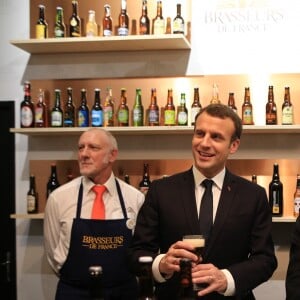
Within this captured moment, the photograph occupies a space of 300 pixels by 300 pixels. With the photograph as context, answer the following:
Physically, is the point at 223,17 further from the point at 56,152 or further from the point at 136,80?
the point at 56,152

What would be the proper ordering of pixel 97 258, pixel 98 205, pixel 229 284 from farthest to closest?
1. pixel 98 205
2. pixel 97 258
3. pixel 229 284

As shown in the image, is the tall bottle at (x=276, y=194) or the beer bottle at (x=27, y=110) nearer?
the tall bottle at (x=276, y=194)

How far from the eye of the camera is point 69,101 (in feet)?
11.1

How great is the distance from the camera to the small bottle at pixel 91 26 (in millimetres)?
3206

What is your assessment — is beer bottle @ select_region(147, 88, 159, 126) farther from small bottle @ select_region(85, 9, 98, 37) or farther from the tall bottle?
the tall bottle

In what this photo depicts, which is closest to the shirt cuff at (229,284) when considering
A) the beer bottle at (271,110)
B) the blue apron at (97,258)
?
the blue apron at (97,258)

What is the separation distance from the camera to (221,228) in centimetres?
166

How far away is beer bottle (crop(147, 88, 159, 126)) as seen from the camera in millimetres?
3197

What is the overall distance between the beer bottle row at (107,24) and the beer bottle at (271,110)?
68cm

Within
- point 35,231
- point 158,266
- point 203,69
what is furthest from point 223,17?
point 158,266

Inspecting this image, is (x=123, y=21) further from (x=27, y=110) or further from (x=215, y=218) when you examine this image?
(x=215, y=218)

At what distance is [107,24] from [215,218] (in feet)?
6.58

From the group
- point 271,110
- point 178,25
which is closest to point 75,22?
point 178,25

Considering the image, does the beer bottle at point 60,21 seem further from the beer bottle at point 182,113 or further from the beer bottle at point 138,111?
the beer bottle at point 182,113
